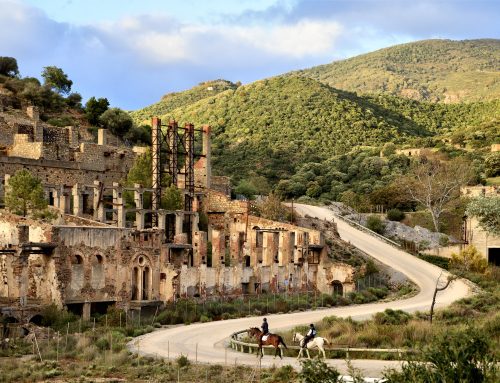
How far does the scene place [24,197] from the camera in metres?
45.5

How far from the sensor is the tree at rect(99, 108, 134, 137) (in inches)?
3187

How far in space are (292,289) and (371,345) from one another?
723 inches

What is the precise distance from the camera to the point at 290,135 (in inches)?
4466

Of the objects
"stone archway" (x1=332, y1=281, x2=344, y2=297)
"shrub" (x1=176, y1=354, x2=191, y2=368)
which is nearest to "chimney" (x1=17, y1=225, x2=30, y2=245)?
"shrub" (x1=176, y1=354, x2=191, y2=368)

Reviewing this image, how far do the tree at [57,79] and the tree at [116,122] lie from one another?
13.0 metres

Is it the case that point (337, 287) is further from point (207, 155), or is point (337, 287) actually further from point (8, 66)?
point (8, 66)

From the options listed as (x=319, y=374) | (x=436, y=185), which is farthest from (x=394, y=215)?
(x=319, y=374)

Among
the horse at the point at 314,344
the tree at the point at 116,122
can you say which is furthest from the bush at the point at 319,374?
the tree at the point at 116,122

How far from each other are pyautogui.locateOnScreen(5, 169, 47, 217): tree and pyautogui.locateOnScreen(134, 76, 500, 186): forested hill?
1814 inches

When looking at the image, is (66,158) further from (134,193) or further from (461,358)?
(461,358)

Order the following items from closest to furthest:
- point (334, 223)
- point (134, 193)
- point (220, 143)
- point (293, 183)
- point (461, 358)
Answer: point (461, 358) < point (134, 193) < point (334, 223) < point (293, 183) < point (220, 143)

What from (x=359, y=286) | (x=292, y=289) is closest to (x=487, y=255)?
(x=359, y=286)

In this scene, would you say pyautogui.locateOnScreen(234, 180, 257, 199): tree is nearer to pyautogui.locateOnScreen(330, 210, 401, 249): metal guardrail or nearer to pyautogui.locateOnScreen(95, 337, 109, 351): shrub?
pyautogui.locateOnScreen(330, 210, 401, 249): metal guardrail

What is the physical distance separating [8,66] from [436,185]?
47044 mm
